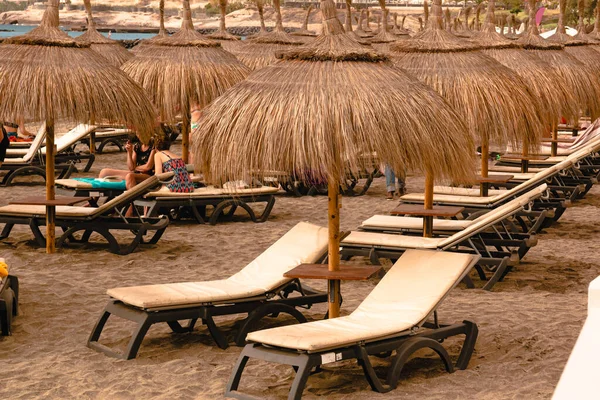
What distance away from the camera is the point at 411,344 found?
5047mm

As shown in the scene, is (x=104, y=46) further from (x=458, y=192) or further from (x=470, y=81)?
(x=470, y=81)

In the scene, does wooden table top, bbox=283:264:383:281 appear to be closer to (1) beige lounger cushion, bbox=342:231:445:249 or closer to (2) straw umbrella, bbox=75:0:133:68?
(1) beige lounger cushion, bbox=342:231:445:249

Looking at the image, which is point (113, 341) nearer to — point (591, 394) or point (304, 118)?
point (304, 118)

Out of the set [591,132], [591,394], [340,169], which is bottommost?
[591,132]

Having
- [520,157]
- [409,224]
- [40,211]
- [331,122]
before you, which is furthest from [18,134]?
[331,122]

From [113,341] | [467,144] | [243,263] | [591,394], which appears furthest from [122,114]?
[591,394]

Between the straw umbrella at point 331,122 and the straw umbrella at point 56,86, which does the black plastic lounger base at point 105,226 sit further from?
the straw umbrella at point 331,122

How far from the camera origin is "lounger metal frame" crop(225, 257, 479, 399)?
4.67 m

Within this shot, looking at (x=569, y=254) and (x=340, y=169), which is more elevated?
(x=340, y=169)

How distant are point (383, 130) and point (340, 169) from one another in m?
0.31

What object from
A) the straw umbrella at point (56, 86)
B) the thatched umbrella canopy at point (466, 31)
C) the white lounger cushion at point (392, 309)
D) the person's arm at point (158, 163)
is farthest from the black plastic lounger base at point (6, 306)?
the thatched umbrella canopy at point (466, 31)

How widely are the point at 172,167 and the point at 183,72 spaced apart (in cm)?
205

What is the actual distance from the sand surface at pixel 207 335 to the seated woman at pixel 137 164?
0.62 meters

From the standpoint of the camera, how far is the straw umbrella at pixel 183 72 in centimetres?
1143
